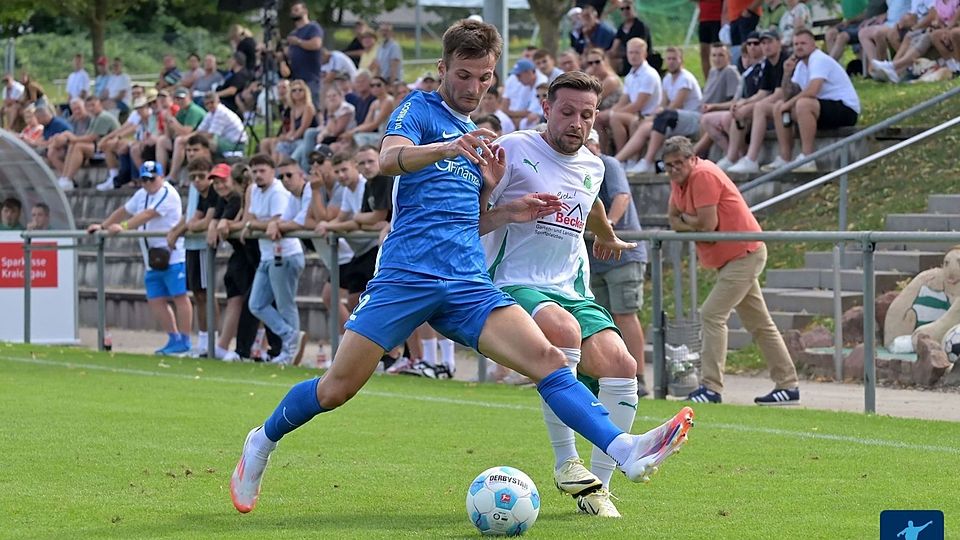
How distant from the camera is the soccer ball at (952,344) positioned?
11664 millimetres

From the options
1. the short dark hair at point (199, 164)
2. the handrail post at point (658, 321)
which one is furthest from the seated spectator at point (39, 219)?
the handrail post at point (658, 321)

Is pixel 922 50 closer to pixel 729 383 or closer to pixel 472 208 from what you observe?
pixel 729 383

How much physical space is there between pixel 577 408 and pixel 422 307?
0.83m

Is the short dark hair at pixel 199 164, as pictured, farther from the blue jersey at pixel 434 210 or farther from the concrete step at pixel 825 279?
the blue jersey at pixel 434 210

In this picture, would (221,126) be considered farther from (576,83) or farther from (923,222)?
(576,83)

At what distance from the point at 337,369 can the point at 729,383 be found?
24.9 ft

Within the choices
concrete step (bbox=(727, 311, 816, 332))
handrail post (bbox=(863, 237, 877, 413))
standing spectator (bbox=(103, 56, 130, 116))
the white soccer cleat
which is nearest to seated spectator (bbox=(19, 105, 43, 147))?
standing spectator (bbox=(103, 56, 130, 116))

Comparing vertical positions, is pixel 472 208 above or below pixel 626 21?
below

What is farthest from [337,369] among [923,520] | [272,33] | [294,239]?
[272,33]

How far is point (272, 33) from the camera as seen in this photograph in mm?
26625

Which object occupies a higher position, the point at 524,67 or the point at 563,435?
the point at 524,67

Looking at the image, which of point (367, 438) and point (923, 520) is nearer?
point (923, 520)

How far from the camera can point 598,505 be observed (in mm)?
7184

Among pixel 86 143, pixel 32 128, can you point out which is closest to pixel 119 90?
pixel 32 128
